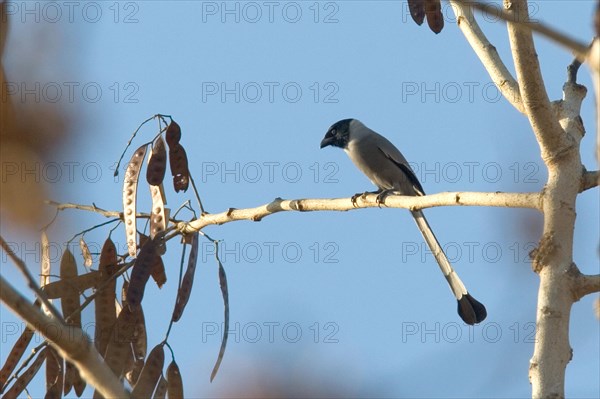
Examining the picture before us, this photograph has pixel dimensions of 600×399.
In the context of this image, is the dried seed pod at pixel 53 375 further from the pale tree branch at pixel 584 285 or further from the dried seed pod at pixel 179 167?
the pale tree branch at pixel 584 285

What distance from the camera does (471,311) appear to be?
13.4ft

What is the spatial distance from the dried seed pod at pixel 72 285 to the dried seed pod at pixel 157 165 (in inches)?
17.3

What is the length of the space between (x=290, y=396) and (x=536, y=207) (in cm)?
92

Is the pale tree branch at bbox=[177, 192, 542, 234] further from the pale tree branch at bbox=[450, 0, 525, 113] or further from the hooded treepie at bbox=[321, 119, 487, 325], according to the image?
the hooded treepie at bbox=[321, 119, 487, 325]

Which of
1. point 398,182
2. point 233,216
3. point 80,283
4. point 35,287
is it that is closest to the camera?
point 35,287

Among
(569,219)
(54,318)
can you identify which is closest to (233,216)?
(569,219)

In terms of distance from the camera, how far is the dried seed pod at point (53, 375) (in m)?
3.09

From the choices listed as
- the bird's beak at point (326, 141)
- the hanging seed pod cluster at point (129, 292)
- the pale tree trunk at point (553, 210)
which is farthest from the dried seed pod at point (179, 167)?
the bird's beak at point (326, 141)

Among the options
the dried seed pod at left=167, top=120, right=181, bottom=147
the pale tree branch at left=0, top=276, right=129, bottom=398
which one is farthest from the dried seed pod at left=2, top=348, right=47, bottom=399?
the pale tree branch at left=0, top=276, right=129, bottom=398

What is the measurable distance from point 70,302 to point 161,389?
0.55 metres

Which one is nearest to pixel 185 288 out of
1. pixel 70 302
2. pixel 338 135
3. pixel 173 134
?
pixel 70 302

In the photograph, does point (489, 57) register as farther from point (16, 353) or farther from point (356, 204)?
point (16, 353)

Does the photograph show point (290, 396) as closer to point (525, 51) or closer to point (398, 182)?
point (525, 51)

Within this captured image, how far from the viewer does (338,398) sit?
2484 mm
